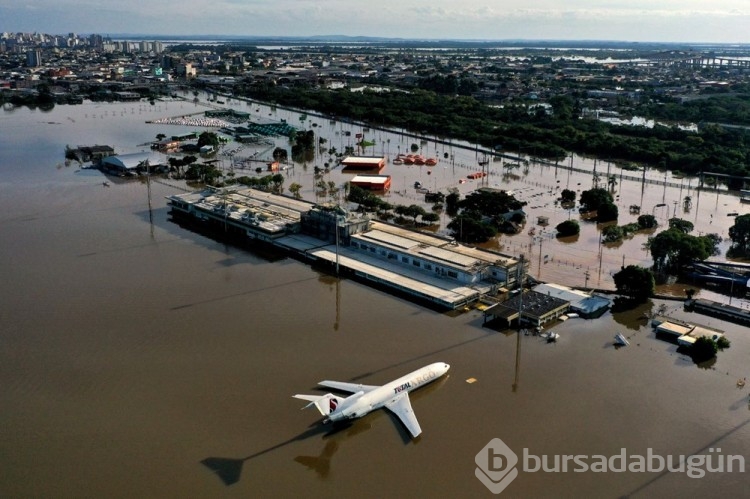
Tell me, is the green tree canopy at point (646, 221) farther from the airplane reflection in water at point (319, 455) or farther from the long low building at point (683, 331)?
the airplane reflection in water at point (319, 455)

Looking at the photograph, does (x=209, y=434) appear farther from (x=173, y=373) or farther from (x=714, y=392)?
(x=714, y=392)

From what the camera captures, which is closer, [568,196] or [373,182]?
[568,196]

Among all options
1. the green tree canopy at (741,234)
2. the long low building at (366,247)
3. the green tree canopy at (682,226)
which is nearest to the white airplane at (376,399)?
the long low building at (366,247)

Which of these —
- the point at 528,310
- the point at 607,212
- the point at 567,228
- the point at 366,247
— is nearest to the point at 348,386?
the point at 528,310

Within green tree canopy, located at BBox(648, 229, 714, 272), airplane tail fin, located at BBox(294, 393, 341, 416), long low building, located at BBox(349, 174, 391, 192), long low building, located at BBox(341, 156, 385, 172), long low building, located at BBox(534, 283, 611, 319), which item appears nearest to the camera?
airplane tail fin, located at BBox(294, 393, 341, 416)

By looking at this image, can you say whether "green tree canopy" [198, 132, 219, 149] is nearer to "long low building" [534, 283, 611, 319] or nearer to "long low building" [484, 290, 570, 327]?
"long low building" [534, 283, 611, 319]

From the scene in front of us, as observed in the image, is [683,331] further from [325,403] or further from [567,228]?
[325,403]

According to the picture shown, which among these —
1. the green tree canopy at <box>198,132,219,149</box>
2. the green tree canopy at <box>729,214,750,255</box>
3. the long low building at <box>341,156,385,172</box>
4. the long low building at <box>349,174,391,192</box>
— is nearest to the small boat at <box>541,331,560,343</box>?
the green tree canopy at <box>729,214,750,255</box>
